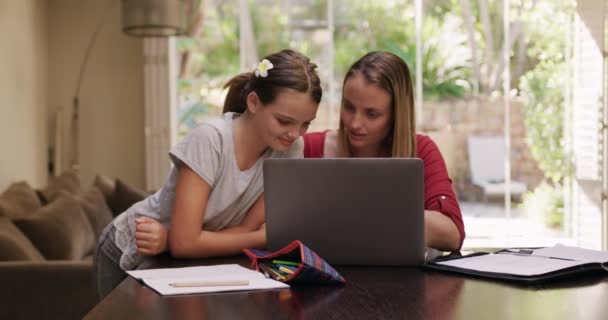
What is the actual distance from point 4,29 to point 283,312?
427 centimetres

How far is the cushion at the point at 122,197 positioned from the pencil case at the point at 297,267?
11.5 ft

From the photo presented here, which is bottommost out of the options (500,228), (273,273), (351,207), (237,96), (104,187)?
(500,228)

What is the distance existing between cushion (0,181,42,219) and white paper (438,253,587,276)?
98.7 inches

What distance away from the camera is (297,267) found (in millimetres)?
1575

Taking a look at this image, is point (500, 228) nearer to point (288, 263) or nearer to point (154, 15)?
point (154, 15)

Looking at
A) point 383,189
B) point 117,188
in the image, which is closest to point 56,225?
point 117,188

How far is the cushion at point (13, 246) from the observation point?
3076 millimetres

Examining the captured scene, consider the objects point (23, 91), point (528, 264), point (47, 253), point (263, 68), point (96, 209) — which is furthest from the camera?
point (23, 91)

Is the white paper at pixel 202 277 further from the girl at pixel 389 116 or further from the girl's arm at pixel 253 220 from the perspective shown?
the girl at pixel 389 116

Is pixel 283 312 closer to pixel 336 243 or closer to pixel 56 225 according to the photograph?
pixel 336 243

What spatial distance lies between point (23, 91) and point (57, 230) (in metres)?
2.41

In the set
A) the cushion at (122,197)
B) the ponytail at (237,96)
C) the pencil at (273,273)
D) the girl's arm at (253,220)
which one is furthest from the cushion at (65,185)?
the pencil at (273,273)

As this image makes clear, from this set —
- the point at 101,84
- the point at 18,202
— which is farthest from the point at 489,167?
the point at 18,202

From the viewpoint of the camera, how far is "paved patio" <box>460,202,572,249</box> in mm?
7384
